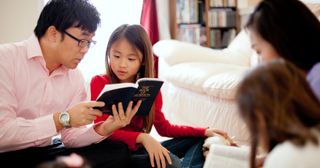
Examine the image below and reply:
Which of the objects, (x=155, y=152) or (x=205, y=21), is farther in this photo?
(x=205, y=21)

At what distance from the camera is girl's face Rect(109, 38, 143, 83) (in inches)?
60.2

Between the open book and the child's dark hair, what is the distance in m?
0.28

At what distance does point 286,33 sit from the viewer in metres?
0.95

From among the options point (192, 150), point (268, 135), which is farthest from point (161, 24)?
point (268, 135)

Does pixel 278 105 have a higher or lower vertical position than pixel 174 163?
higher

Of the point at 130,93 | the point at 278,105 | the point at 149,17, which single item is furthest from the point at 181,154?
the point at 149,17

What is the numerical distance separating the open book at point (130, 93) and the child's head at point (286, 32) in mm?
390

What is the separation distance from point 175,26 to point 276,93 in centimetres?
318

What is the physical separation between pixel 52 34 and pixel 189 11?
269 cm

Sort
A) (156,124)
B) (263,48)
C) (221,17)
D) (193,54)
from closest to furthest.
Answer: (263,48), (156,124), (193,54), (221,17)

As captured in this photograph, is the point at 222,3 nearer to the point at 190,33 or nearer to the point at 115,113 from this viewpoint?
the point at 190,33

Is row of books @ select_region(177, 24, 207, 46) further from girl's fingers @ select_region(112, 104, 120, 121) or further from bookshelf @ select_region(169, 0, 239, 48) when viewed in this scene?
girl's fingers @ select_region(112, 104, 120, 121)

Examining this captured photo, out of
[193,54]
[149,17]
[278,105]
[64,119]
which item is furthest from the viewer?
[149,17]

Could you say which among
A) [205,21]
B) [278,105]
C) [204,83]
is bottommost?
[204,83]
